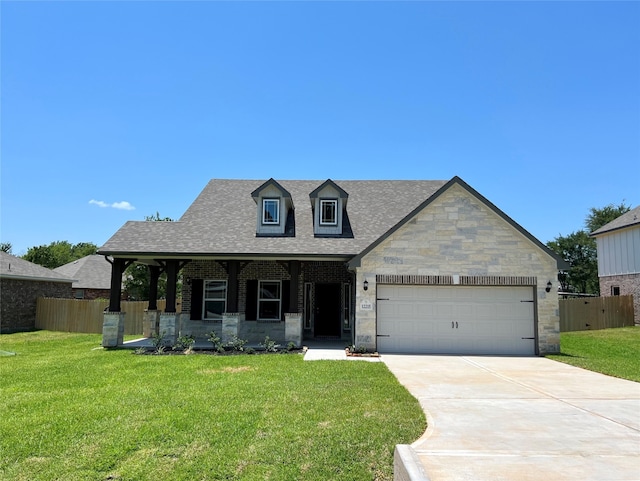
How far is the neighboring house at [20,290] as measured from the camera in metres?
21.2

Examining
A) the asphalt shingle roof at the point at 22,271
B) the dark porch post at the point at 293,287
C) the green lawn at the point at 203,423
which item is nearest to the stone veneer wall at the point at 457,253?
the dark porch post at the point at 293,287

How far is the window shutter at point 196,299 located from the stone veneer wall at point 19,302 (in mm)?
11557

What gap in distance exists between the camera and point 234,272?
49.9 feet

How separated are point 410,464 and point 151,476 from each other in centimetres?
286

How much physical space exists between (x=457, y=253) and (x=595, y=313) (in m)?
13.3

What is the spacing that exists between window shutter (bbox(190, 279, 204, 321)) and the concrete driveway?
9.76m

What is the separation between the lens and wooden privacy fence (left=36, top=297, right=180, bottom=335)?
2128cm

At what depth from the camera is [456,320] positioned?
13.9 m

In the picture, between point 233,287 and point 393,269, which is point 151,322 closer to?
point 233,287

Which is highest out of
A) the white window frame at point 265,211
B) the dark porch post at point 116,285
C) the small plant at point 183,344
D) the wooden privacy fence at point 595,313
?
the white window frame at point 265,211

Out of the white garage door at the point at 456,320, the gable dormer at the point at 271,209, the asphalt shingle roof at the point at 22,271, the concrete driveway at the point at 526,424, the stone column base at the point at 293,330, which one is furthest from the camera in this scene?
the asphalt shingle roof at the point at 22,271

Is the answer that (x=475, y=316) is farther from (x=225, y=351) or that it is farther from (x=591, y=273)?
(x=591, y=273)

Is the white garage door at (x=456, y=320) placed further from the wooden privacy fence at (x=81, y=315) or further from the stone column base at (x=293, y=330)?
the wooden privacy fence at (x=81, y=315)

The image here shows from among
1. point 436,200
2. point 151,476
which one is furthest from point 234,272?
point 151,476
